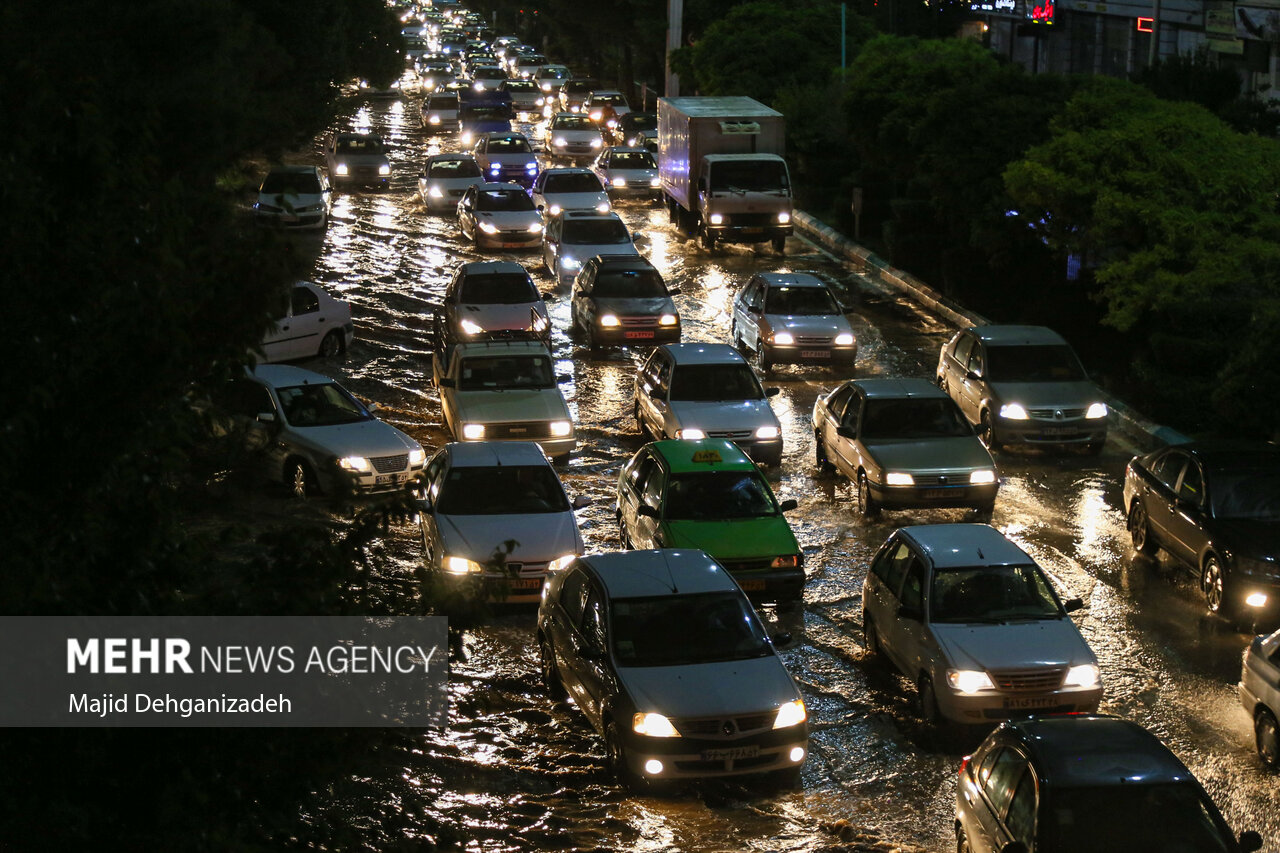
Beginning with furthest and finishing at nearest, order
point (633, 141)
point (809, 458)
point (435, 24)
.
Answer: point (435, 24) < point (633, 141) < point (809, 458)

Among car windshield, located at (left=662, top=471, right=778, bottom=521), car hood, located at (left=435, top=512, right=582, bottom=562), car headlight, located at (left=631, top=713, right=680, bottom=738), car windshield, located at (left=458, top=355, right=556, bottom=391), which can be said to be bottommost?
car headlight, located at (left=631, top=713, right=680, bottom=738)

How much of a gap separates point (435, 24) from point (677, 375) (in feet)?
433

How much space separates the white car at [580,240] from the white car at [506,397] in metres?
10.4

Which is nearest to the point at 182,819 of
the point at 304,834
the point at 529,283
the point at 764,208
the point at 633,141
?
the point at 304,834

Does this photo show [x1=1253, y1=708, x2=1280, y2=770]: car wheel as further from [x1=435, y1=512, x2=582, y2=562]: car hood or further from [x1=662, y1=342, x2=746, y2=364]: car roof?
[x1=662, y1=342, x2=746, y2=364]: car roof

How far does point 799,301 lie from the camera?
2600cm

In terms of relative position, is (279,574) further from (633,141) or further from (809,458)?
Result: (633,141)

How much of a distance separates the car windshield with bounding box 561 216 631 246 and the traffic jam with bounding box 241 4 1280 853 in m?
3.71

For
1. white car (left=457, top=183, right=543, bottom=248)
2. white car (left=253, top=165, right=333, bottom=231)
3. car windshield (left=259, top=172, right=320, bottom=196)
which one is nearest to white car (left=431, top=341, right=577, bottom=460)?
white car (left=457, top=183, right=543, bottom=248)

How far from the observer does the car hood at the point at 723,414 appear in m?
19.9

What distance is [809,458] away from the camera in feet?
69.2

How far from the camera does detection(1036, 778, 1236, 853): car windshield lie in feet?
28.6

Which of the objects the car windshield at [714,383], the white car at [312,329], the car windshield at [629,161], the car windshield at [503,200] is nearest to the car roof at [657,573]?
the car windshield at [714,383]

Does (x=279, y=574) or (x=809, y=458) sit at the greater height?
(x=279, y=574)
